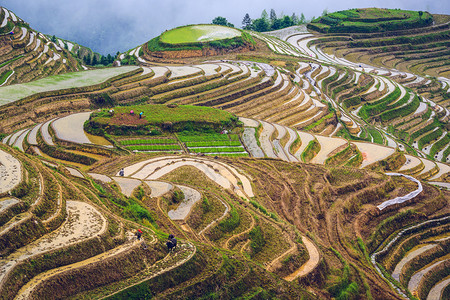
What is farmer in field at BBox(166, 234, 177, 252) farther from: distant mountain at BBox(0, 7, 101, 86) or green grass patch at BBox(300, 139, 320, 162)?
distant mountain at BBox(0, 7, 101, 86)

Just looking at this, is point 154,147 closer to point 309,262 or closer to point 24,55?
point 309,262

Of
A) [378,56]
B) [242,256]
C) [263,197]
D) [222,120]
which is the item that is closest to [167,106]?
[222,120]

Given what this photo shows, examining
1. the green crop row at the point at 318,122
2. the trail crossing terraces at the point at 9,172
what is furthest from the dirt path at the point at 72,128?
the green crop row at the point at 318,122

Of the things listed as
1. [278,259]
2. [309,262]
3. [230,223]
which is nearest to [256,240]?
[230,223]

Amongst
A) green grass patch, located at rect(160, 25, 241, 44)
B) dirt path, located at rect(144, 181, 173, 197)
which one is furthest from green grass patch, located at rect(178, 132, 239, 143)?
green grass patch, located at rect(160, 25, 241, 44)

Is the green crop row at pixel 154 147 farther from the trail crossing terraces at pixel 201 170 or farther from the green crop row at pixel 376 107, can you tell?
the green crop row at pixel 376 107

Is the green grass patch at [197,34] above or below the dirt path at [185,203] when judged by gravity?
above
